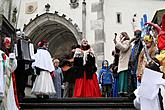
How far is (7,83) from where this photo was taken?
574cm

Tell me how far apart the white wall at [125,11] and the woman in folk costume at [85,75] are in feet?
33.4

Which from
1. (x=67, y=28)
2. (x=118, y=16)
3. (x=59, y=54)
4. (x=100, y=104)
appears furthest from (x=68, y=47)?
(x=100, y=104)

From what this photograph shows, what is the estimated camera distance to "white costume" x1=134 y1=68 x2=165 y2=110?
3.89 meters

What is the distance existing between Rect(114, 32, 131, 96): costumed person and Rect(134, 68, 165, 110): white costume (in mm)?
3422

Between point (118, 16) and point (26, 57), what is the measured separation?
1249cm

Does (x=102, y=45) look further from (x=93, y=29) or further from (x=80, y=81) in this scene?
(x=80, y=81)

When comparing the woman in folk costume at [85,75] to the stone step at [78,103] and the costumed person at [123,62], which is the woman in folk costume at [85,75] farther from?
the stone step at [78,103]

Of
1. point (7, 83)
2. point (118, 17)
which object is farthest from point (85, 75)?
point (118, 17)

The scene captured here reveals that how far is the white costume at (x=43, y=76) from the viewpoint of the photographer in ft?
24.7

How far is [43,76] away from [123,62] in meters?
1.78

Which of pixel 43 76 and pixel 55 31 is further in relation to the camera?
pixel 55 31

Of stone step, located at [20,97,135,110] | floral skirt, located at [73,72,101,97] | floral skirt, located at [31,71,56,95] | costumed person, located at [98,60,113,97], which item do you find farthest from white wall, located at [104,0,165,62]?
stone step, located at [20,97,135,110]

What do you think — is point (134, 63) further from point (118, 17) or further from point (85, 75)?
point (118, 17)

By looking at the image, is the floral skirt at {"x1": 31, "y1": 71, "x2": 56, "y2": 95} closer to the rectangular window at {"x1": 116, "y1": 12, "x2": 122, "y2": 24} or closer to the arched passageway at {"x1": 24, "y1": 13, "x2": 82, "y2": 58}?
the arched passageway at {"x1": 24, "y1": 13, "x2": 82, "y2": 58}
